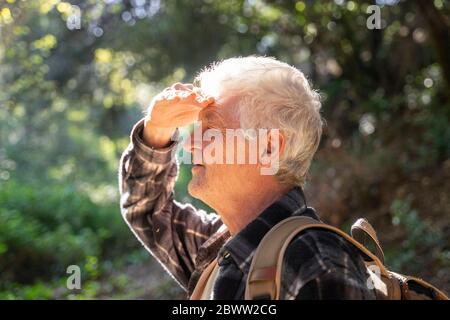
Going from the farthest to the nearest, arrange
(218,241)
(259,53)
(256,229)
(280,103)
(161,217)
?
(259,53) → (161,217) → (218,241) → (280,103) → (256,229)

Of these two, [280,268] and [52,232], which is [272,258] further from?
[52,232]

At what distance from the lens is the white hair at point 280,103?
7.02ft

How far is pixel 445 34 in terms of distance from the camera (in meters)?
6.53

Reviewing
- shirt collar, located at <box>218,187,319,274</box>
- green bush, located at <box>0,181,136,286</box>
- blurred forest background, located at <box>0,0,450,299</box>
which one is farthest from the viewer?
green bush, located at <box>0,181,136,286</box>

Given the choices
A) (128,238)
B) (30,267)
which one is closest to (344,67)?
(128,238)

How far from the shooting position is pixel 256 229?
2.03m

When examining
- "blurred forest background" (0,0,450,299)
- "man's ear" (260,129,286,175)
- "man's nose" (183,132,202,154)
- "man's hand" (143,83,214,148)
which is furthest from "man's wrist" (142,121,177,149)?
"blurred forest background" (0,0,450,299)

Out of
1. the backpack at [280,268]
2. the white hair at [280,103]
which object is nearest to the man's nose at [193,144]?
the white hair at [280,103]

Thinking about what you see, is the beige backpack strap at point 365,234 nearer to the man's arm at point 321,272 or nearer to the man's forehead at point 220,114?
the man's arm at point 321,272

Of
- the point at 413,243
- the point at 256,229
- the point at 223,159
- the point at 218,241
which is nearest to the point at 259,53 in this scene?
the point at 413,243

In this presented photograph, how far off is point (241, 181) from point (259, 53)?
7228mm

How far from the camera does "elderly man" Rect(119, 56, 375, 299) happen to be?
1.81 meters

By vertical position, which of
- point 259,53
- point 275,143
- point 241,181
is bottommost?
point 241,181

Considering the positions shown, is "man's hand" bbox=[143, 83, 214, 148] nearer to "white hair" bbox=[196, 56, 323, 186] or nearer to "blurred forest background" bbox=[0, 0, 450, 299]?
"white hair" bbox=[196, 56, 323, 186]
